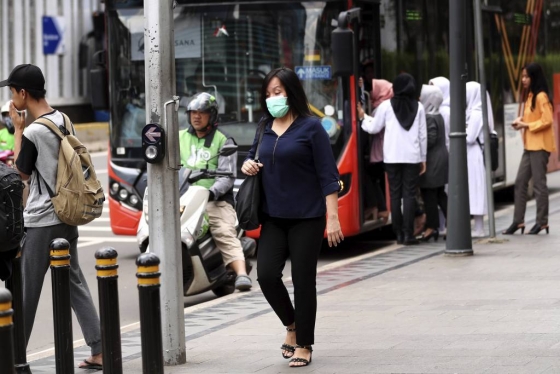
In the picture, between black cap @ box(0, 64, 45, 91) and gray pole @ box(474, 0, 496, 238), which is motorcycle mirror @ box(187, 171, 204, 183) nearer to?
black cap @ box(0, 64, 45, 91)

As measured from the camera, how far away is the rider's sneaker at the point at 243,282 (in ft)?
34.7

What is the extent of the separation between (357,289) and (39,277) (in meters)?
3.60

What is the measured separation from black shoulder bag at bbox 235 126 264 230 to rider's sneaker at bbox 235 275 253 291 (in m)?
3.30

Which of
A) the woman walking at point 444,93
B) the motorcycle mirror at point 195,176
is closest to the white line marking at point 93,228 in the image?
the woman walking at point 444,93

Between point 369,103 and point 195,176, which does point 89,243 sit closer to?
point 369,103

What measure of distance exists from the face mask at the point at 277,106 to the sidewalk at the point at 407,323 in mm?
1447

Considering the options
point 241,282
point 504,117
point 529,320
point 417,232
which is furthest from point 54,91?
point 529,320

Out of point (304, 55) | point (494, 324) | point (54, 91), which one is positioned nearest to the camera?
point (494, 324)

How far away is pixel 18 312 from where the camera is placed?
6812 mm

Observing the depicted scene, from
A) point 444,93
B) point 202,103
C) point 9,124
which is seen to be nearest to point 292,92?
point 202,103

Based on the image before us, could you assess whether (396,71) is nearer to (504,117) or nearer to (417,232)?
(417,232)

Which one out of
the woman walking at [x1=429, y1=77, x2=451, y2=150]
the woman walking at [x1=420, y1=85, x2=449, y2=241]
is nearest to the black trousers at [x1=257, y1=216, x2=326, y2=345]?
the woman walking at [x1=420, y1=85, x2=449, y2=241]

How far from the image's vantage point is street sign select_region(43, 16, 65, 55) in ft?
111

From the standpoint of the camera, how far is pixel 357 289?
10.3m
